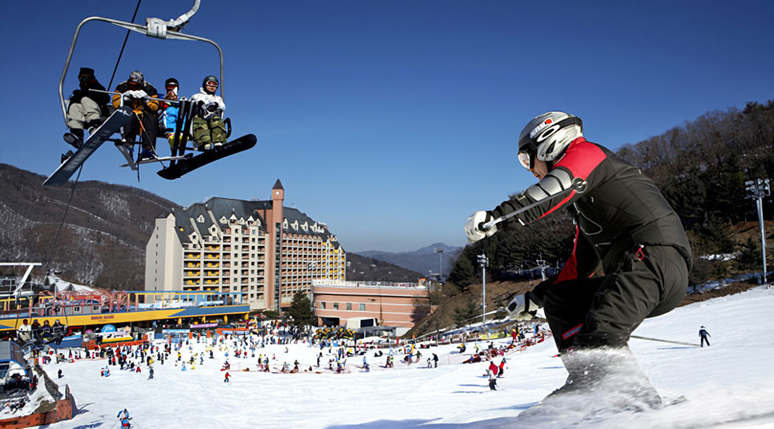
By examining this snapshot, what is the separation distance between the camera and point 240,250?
291ft

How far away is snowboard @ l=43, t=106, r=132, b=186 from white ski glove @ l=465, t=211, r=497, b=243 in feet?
15.1

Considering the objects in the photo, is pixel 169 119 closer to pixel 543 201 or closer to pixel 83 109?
pixel 83 109

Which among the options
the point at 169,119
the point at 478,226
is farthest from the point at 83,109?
the point at 478,226

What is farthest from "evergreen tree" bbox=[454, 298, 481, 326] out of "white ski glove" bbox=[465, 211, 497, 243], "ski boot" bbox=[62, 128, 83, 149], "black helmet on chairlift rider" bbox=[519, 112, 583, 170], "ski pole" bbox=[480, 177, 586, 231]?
"white ski glove" bbox=[465, 211, 497, 243]

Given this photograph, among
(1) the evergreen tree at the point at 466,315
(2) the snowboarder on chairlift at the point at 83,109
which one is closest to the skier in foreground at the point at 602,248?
(2) the snowboarder on chairlift at the point at 83,109

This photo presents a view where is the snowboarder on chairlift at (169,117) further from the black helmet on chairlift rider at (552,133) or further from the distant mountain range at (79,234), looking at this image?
the distant mountain range at (79,234)

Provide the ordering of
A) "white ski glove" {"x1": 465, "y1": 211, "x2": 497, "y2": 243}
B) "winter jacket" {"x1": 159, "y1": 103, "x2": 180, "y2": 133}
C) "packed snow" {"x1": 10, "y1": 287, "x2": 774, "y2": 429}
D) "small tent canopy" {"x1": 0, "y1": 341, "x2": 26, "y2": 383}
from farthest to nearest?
"small tent canopy" {"x1": 0, "y1": 341, "x2": 26, "y2": 383}
"winter jacket" {"x1": 159, "y1": 103, "x2": 180, "y2": 133}
"packed snow" {"x1": 10, "y1": 287, "x2": 774, "y2": 429}
"white ski glove" {"x1": 465, "y1": 211, "x2": 497, "y2": 243}

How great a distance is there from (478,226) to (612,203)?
1308mm

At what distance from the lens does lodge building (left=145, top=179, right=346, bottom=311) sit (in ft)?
260

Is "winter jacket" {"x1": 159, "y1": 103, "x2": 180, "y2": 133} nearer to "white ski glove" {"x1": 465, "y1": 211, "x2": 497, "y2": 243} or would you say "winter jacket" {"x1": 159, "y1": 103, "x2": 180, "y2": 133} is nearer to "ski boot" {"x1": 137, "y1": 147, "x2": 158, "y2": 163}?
"ski boot" {"x1": 137, "y1": 147, "x2": 158, "y2": 163}

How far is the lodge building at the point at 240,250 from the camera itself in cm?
7931

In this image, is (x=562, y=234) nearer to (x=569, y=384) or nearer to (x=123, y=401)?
(x=123, y=401)

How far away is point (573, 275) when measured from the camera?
4570 millimetres

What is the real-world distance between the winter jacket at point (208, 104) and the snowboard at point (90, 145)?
3.24 feet
